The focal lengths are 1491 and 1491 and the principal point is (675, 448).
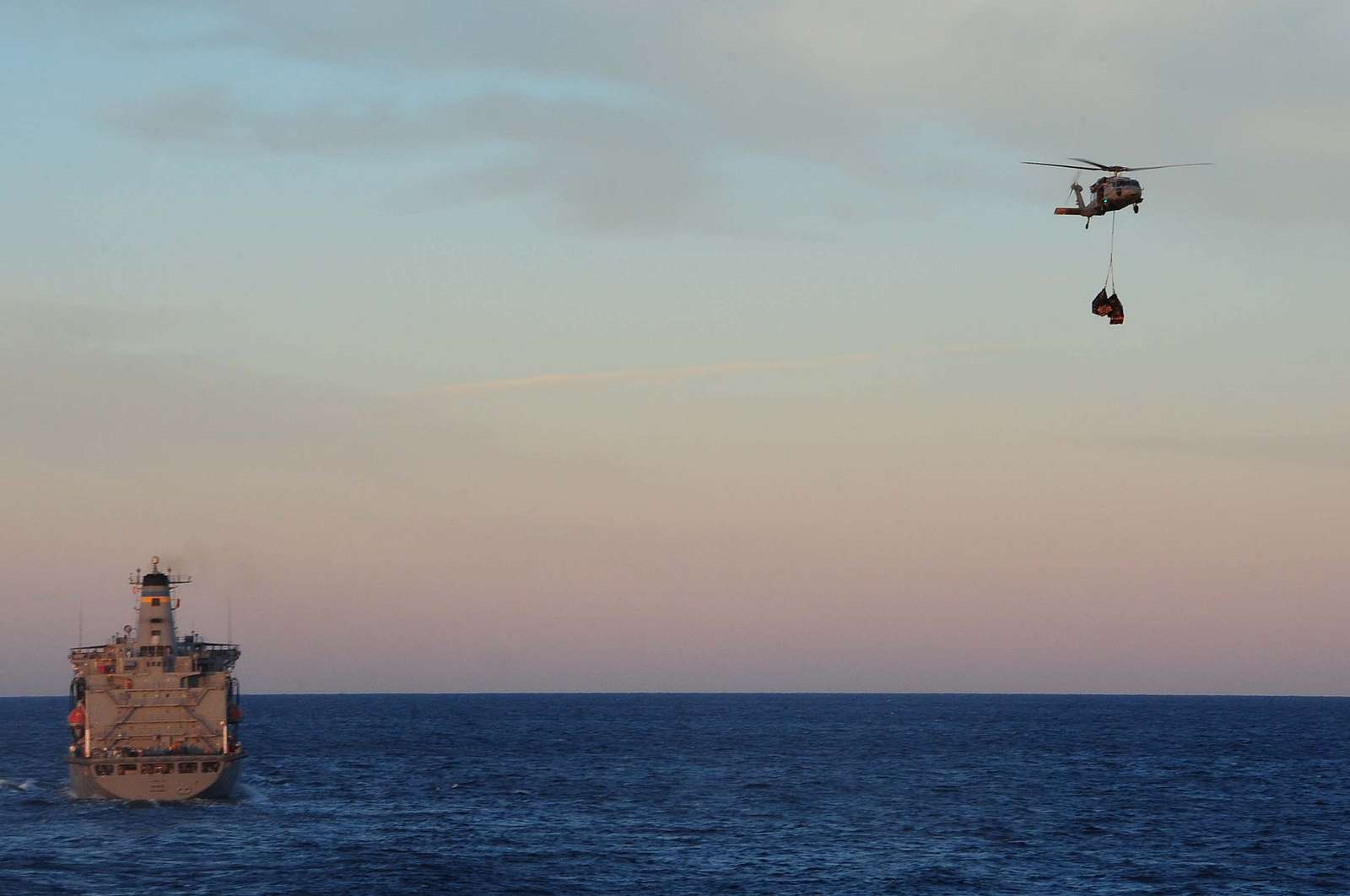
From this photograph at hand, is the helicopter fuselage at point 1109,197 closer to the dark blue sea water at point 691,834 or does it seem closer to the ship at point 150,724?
A: the dark blue sea water at point 691,834

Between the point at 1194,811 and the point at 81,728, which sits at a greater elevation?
the point at 81,728

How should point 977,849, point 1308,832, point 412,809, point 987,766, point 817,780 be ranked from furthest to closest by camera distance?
point 987,766, point 817,780, point 412,809, point 1308,832, point 977,849

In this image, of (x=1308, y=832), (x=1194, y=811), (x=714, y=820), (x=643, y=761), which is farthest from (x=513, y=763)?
(x=1308, y=832)

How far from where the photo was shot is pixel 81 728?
380 feet

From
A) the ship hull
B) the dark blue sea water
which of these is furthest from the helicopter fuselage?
the ship hull

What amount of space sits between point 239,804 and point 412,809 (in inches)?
527

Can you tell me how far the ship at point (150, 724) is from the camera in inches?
4365

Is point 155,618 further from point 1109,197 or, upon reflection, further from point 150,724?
point 1109,197

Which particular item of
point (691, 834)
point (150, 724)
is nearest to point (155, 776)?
point (150, 724)

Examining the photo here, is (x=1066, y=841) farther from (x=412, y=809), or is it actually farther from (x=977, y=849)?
(x=412, y=809)

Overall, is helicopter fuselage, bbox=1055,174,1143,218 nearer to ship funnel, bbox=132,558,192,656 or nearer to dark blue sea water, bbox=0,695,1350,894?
dark blue sea water, bbox=0,695,1350,894

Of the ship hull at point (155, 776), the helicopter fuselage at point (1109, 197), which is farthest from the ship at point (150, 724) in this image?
the helicopter fuselage at point (1109, 197)

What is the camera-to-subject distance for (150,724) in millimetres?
113438

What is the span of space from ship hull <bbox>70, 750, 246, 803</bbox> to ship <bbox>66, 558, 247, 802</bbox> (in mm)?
63
